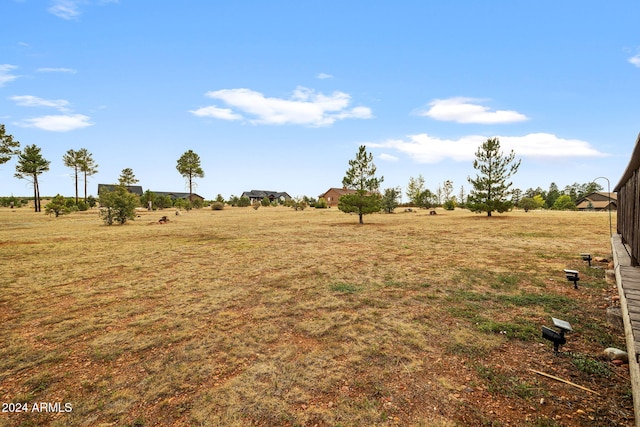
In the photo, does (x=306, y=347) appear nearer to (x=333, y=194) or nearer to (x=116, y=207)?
(x=116, y=207)

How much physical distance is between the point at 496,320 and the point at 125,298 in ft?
27.9

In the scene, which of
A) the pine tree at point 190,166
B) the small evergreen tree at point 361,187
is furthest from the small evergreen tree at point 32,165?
the small evergreen tree at point 361,187

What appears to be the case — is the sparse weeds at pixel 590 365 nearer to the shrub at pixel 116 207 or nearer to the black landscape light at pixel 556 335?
the black landscape light at pixel 556 335

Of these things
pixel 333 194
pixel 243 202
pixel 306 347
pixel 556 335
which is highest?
pixel 333 194

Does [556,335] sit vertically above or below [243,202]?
below

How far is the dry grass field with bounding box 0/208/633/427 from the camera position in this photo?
3.27m

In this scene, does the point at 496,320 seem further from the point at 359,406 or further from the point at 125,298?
the point at 125,298

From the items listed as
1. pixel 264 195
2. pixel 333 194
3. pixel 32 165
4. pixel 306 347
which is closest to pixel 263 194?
pixel 264 195

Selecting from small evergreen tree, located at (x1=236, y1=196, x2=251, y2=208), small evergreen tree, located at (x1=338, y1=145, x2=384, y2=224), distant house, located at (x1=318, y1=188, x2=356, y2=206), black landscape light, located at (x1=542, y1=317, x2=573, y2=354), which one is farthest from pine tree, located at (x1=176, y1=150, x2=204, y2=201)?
black landscape light, located at (x1=542, y1=317, x2=573, y2=354)

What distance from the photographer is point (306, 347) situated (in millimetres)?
4641

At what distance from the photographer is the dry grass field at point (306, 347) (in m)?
3.27

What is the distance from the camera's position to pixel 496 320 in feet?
18.1

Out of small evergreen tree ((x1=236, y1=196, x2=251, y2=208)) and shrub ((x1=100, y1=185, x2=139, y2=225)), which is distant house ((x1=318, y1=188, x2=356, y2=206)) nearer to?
small evergreen tree ((x1=236, y1=196, x2=251, y2=208))

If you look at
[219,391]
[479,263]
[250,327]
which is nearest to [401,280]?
[479,263]
